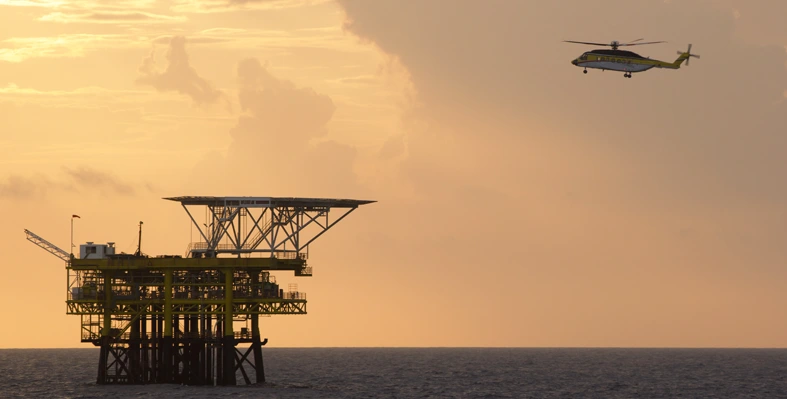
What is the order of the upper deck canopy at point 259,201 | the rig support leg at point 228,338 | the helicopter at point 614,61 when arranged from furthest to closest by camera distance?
the helicopter at point 614,61, the upper deck canopy at point 259,201, the rig support leg at point 228,338

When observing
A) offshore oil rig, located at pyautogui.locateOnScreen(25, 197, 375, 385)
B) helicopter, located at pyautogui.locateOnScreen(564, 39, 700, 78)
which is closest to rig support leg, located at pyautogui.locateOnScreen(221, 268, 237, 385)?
offshore oil rig, located at pyautogui.locateOnScreen(25, 197, 375, 385)

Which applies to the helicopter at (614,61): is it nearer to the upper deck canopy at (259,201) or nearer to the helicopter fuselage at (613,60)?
the helicopter fuselage at (613,60)

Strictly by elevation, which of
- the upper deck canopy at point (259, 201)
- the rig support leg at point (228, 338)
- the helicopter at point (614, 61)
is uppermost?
the helicopter at point (614, 61)

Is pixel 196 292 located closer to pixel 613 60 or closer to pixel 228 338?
pixel 228 338

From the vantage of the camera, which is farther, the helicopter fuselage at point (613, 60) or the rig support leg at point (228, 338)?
the helicopter fuselage at point (613, 60)

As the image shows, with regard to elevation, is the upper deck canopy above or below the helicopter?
below

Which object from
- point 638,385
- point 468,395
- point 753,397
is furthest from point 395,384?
point 753,397

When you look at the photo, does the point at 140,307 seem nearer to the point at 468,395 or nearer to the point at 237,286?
the point at 237,286

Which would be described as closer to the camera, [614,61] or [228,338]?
[228,338]

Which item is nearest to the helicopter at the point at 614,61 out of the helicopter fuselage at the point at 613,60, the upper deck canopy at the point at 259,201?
the helicopter fuselage at the point at 613,60

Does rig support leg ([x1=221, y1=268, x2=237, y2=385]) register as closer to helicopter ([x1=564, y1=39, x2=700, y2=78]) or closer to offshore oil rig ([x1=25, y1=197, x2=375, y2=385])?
offshore oil rig ([x1=25, y1=197, x2=375, y2=385])

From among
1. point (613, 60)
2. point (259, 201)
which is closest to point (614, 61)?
point (613, 60)
